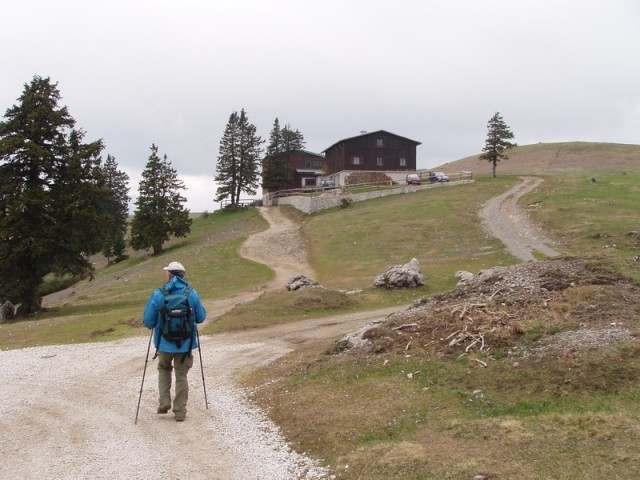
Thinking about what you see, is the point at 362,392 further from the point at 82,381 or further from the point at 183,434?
the point at 82,381

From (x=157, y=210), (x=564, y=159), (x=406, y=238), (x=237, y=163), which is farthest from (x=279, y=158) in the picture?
(x=564, y=159)

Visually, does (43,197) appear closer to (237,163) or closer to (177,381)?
(177,381)

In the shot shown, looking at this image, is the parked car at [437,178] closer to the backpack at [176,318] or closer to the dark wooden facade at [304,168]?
the dark wooden facade at [304,168]

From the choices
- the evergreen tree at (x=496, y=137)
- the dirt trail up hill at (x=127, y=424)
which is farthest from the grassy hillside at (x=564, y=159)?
the dirt trail up hill at (x=127, y=424)

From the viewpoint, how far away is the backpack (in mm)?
9586

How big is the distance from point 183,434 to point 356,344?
5.64m

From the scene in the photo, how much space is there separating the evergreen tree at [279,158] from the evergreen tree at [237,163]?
2953mm

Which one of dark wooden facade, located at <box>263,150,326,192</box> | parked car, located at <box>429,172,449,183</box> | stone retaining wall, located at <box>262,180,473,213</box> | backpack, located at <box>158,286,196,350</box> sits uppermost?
dark wooden facade, located at <box>263,150,326,192</box>

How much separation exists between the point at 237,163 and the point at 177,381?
80038 mm

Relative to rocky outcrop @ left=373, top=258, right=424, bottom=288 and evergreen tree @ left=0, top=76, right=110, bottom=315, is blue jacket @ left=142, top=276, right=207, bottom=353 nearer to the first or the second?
rocky outcrop @ left=373, top=258, right=424, bottom=288

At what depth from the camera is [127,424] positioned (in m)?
9.63

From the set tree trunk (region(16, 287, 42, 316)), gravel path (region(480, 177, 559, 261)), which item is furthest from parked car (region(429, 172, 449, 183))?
tree trunk (region(16, 287, 42, 316))

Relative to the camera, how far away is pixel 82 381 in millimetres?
13422

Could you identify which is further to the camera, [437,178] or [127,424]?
[437,178]
